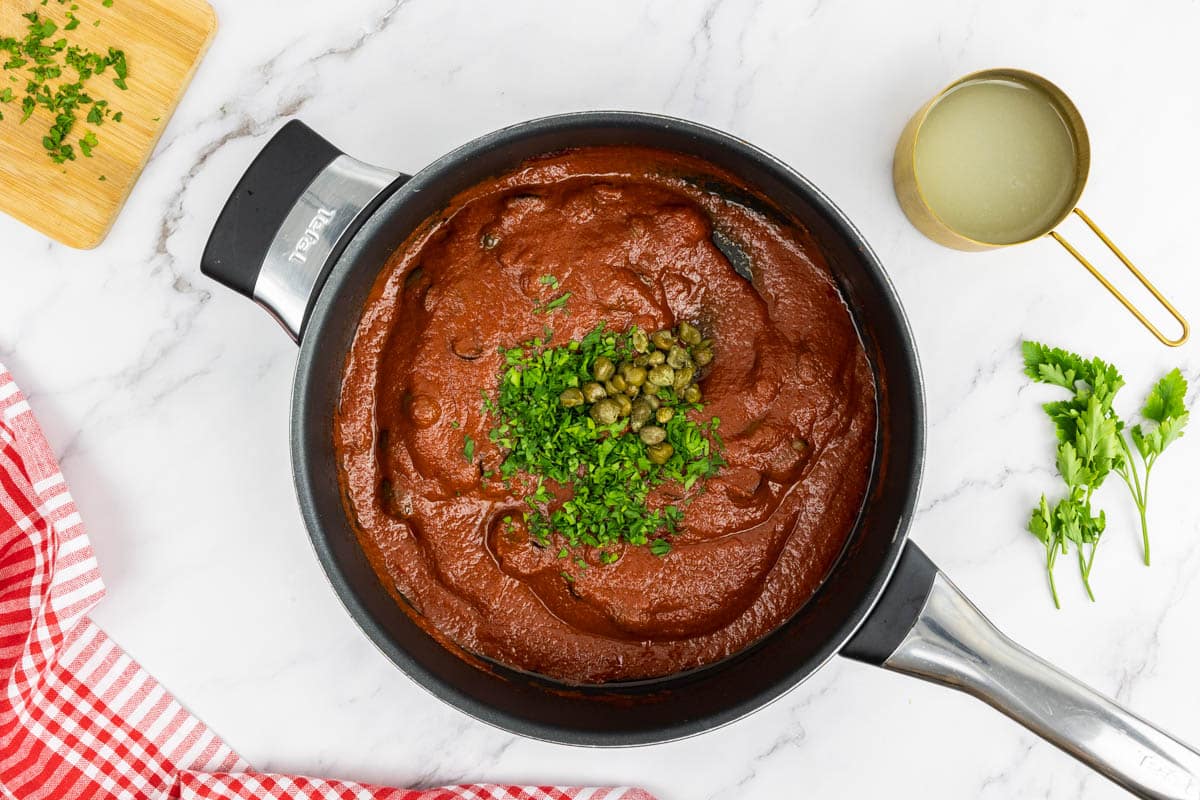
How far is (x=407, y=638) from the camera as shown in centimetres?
275

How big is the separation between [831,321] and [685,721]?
1.28 metres

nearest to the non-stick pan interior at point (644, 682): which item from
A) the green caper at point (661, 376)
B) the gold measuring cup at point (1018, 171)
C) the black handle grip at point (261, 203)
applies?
the black handle grip at point (261, 203)

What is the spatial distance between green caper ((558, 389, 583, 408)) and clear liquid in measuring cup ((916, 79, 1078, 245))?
130cm

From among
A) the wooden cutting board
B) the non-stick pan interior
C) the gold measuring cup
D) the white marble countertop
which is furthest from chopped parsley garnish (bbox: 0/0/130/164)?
the gold measuring cup

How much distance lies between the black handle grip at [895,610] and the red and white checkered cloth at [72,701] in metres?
1.12

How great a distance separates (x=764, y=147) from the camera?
9.98 feet

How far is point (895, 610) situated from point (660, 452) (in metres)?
0.79

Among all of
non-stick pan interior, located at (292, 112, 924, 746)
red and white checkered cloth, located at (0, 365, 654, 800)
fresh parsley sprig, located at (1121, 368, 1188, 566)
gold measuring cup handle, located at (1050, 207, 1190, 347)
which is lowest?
red and white checkered cloth, located at (0, 365, 654, 800)

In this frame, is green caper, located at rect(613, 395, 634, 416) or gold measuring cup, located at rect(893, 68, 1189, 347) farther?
gold measuring cup, located at rect(893, 68, 1189, 347)

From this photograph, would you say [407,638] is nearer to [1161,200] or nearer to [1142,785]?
[1142,785]

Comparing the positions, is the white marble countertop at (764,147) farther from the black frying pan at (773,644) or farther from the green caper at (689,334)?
the green caper at (689,334)

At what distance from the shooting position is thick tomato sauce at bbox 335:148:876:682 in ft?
8.75

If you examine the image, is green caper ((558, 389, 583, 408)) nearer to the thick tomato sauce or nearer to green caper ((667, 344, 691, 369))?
the thick tomato sauce

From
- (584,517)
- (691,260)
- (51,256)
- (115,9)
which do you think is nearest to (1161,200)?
(691,260)
